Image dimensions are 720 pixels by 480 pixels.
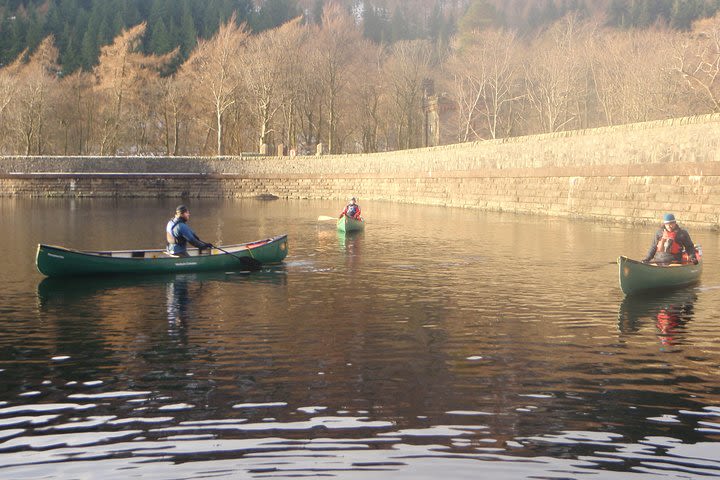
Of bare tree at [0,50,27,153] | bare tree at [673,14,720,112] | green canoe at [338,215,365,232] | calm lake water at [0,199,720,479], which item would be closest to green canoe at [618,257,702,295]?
calm lake water at [0,199,720,479]

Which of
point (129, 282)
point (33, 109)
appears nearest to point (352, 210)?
point (129, 282)

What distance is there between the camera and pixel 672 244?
18281mm

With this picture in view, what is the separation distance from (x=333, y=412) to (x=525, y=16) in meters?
130

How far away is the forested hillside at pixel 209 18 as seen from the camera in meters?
112

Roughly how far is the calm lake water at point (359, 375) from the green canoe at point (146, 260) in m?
0.28

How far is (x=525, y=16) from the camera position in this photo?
132 m

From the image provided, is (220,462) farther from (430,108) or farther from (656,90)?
(430,108)

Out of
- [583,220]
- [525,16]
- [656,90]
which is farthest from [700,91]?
[525,16]

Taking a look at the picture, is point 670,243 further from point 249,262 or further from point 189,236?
point 189,236

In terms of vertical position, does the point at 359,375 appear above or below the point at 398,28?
below

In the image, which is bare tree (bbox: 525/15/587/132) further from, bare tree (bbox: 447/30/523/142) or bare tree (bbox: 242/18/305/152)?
bare tree (bbox: 242/18/305/152)

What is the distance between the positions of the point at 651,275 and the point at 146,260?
10837mm

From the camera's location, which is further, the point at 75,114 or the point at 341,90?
the point at 75,114

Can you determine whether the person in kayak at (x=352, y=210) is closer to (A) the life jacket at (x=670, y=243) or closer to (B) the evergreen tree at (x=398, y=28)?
(A) the life jacket at (x=670, y=243)
